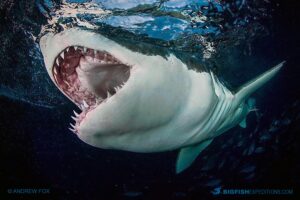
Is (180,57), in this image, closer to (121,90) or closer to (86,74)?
(121,90)

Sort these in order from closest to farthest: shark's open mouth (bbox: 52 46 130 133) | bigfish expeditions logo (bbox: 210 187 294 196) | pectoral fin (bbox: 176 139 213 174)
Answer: shark's open mouth (bbox: 52 46 130 133) → pectoral fin (bbox: 176 139 213 174) → bigfish expeditions logo (bbox: 210 187 294 196)

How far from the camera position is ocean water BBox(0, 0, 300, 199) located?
574 centimetres

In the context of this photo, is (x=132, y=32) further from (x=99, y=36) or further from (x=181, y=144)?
(x=99, y=36)

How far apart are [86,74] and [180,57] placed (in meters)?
1.24

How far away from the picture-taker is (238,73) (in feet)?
25.4

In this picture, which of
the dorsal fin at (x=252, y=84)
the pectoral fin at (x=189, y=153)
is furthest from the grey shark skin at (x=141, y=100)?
the pectoral fin at (x=189, y=153)

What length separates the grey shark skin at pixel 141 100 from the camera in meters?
2.57

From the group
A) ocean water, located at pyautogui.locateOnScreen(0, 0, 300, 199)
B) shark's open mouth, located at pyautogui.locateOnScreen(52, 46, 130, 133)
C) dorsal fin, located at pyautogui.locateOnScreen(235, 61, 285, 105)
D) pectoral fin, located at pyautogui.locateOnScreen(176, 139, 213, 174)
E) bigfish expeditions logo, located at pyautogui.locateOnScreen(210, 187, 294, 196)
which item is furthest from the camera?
bigfish expeditions logo, located at pyautogui.locateOnScreen(210, 187, 294, 196)

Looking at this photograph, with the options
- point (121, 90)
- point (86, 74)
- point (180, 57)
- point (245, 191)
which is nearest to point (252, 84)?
point (180, 57)

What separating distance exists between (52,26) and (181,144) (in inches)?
152

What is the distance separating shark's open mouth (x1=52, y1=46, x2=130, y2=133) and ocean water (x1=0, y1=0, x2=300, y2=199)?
0.31 meters

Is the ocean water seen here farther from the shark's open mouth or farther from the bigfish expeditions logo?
the shark's open mouth

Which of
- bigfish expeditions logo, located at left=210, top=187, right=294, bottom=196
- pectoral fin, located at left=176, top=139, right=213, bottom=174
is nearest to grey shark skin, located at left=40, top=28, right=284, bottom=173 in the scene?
pectoral fin, located at left=176, top=139, right=213, bottom=174

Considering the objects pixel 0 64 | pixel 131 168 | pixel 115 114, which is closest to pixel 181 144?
pixel 115 114
